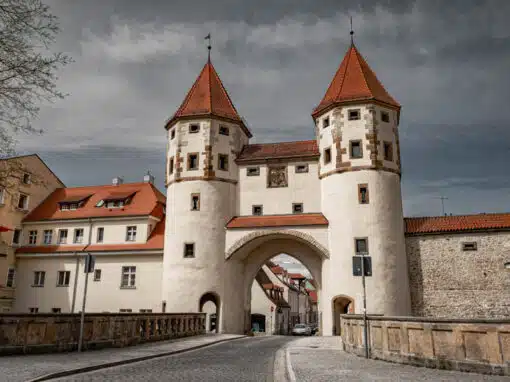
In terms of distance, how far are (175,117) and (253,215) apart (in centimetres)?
913

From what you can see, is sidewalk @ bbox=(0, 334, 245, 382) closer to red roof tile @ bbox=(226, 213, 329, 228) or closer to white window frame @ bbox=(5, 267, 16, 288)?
red roof tile @ bbox=(226, 213, 329, 228)

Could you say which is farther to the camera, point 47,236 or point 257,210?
point 47,236

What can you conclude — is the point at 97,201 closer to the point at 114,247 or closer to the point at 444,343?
the point at 114,247

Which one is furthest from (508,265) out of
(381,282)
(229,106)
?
(229,106)

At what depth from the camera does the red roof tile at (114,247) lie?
115 feet

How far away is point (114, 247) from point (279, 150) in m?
14.0

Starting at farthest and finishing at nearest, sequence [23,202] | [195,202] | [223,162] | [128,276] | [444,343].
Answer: [23,202]
[128,276]
[223,162]
[195,202]
[444,343]

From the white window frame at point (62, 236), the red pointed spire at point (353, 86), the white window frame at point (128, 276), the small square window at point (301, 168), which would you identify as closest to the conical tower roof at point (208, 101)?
the small square window at point (301, 168)

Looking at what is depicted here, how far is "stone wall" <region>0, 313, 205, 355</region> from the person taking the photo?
1270cm

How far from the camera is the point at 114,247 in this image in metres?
35.7

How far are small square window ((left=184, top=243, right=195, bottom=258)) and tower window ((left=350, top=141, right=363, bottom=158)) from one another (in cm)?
1198

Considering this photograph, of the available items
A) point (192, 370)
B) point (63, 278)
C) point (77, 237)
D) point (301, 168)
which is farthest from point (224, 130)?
point (192, 370)

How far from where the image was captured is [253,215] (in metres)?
33.2

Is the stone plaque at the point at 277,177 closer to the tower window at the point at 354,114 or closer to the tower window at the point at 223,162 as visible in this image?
the tower window at the point at 223,162
